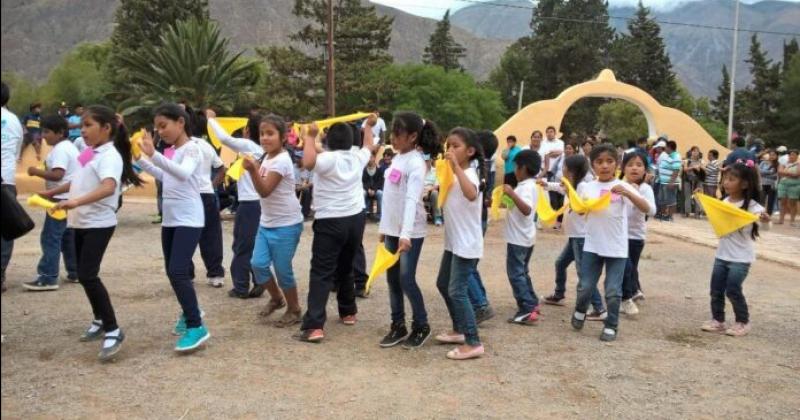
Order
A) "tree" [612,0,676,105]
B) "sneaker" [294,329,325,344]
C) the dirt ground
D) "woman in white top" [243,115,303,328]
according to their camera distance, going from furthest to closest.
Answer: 1. "tree" [612,0,676,105]
2. "woman in white top" [243,115,303,328]
3. "sneaker" [294,329,325,344]
4. the dirt ground

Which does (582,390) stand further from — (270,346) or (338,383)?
(270,346)

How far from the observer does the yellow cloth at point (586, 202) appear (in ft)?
18.2

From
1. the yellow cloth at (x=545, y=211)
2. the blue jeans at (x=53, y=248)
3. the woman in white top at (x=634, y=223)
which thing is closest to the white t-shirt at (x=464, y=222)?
the woman in white top at (x=634, y=223)

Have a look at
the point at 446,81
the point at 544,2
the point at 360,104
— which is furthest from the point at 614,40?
the point at 360,104

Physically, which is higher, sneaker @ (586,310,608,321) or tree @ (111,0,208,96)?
tree @ (111,0,208,96)

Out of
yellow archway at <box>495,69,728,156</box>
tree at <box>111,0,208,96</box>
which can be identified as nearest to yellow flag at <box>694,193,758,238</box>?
yellow archway at <box>495,69,728,156</box>

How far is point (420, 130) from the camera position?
495cm

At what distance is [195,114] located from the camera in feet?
23.1

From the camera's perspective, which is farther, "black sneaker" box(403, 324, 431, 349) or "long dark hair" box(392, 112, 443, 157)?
"black sneaker" box(403, 324, 431, 349)

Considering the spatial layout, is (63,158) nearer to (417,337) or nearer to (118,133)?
(118,133)

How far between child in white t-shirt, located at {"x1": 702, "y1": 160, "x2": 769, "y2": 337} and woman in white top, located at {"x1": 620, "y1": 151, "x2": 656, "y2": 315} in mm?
655

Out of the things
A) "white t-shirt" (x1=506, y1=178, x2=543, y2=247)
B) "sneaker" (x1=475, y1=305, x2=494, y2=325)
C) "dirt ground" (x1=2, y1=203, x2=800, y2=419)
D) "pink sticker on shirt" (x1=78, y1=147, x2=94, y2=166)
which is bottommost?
"dirt ground" (x1=2, y1=203, x2=800, y2=419)

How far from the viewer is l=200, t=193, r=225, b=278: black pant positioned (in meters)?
6.80

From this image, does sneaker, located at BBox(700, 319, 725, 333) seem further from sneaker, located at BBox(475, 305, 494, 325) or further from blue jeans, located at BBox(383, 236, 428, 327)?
blue jeans, located at BBox(383, 236, 428, 327)
